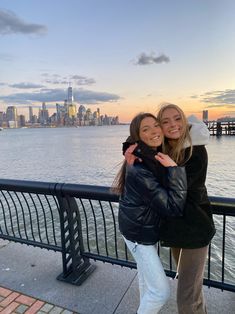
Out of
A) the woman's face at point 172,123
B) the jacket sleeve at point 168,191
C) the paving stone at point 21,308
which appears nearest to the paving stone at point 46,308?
the paving stone at point 21,308

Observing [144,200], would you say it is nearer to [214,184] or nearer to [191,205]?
[191,205]

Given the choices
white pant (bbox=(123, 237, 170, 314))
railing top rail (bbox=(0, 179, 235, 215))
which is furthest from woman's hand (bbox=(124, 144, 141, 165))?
railing top rail (bbox=(0, 179, 235, 215))

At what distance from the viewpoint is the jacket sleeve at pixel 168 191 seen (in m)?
2.04

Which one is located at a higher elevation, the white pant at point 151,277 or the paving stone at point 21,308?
the white pant at point 151,277

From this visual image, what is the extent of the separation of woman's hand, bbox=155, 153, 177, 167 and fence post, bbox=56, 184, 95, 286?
74.9 inches

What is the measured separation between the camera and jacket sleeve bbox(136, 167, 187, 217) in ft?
6.70

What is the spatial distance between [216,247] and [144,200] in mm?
7193

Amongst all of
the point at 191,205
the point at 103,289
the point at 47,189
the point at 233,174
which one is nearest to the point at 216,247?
the point at 103,289

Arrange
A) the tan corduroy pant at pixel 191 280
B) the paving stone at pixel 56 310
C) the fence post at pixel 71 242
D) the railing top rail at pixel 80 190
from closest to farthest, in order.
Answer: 1. the tan corduroy pant at pixel 191 280
2. the railing top rail at pixel 80 190
3. the paving stone at pixel 56 310
4. the fence post at pixel 71 242

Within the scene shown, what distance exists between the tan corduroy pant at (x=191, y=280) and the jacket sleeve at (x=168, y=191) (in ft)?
1.46

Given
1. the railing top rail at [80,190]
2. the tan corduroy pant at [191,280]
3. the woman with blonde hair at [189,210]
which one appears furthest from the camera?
the railing top rail at [80,190]

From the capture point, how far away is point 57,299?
3.45 meters

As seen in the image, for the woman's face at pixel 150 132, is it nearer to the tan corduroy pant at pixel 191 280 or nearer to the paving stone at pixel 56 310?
the tan corduroy pant at pixel 191 280

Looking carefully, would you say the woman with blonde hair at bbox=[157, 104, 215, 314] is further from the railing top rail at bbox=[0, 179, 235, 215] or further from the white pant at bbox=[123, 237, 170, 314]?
the railing top rail at bbox=[0, 179, 235, 215]
